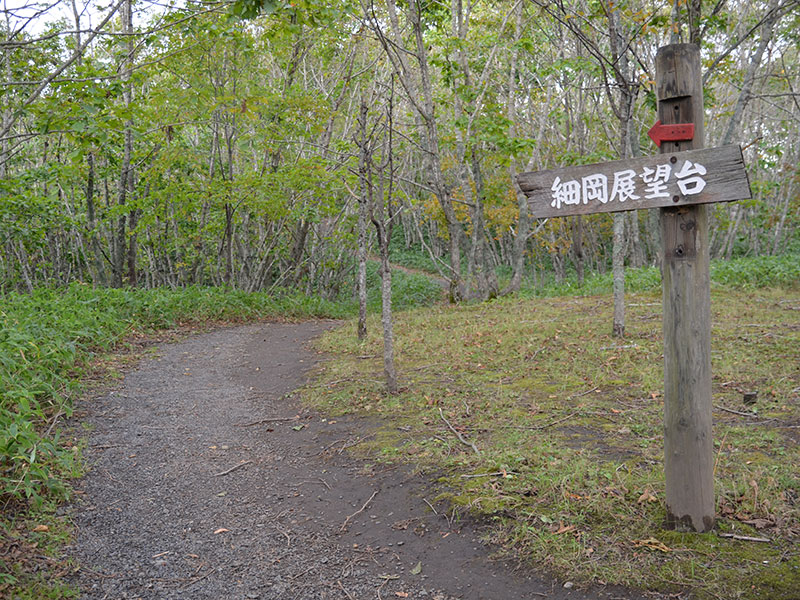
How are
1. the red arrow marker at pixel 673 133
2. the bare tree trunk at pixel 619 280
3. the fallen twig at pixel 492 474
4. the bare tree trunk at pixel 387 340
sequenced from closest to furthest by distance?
1. the red arrow marker at pixel 673 133
2. the fallen twig at pixel 492 474
3. the bare tree trunk at pixel 387 340
4. the bare tree trunk at pixel 619 280

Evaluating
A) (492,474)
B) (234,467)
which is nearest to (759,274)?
(492,474)

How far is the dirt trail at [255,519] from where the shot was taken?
3.21 m

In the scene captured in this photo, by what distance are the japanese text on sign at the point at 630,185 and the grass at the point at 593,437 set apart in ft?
5.73

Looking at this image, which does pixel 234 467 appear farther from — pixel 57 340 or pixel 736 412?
pixel 736 412

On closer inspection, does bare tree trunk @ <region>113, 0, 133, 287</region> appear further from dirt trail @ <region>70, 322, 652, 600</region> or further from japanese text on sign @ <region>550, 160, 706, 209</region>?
japanese text on sign @ <region>550, 160, 706, 209</region>

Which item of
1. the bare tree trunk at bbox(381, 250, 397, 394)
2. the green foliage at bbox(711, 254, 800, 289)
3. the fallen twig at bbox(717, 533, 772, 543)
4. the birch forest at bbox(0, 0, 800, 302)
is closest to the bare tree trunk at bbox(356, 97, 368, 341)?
the birch forest at bbox(0, 0, 800, 302)

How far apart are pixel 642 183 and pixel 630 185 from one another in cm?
6

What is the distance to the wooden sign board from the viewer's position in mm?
2740

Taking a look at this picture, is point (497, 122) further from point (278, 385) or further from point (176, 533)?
point (176, 533)

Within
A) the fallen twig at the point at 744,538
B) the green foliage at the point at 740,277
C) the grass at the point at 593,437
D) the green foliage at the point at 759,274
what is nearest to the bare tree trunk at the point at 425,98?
the green foliage at the point at 740,277

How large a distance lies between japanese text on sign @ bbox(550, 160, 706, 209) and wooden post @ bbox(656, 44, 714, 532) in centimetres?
14

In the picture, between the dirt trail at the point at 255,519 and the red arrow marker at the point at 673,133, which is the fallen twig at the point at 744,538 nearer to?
the dirt trail at the point at 255,519

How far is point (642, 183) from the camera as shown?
9.80 feet

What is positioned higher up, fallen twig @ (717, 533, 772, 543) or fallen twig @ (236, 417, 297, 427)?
fallen twig @ (236, 417, 297, 427)
